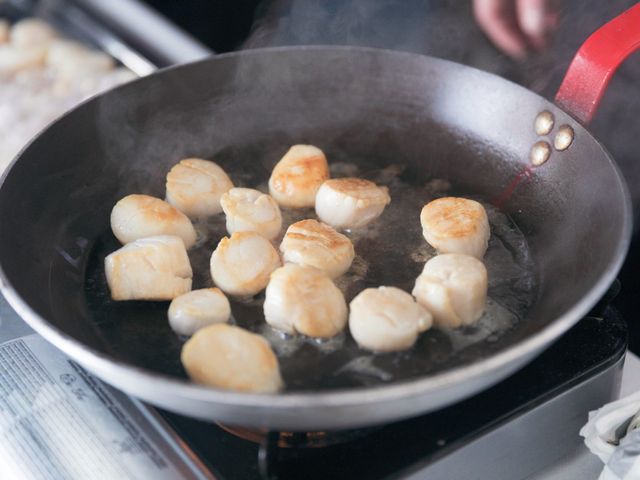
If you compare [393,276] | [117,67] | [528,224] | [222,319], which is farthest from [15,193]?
[117,67]

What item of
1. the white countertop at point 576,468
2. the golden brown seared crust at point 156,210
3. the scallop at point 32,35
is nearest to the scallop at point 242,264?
the golden brown seared crust at point 156,210

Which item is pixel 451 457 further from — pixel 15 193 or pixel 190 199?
pixel 15 193

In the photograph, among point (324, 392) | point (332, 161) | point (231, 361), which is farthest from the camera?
point (332, 161)

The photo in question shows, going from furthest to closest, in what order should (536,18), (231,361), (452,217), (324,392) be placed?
(536,18) < (452,217) < (231,361) < (324,392)

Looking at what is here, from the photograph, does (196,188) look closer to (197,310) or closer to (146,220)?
(146,220)

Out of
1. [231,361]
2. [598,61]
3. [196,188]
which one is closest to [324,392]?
[231,361]

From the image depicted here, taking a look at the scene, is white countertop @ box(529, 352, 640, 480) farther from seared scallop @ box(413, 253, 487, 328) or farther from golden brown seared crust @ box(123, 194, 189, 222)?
golden brown seared crust @ box(123, 194, 189, 222)
